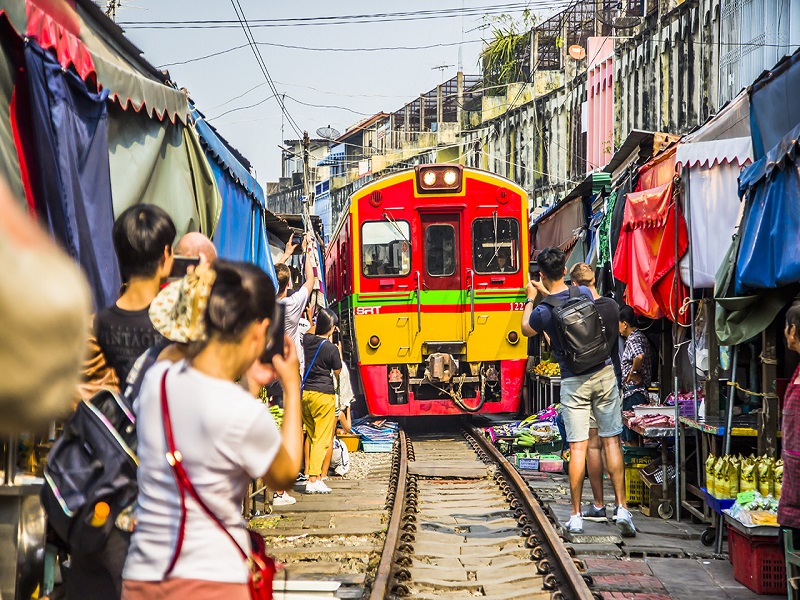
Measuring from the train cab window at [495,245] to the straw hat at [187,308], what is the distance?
11.5 meters

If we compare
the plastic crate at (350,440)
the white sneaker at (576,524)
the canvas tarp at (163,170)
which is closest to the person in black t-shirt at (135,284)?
the canvas tarp at (163,170)

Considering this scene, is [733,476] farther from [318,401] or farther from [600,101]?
[600,101]

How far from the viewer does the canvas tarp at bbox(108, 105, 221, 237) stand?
5.25 metres

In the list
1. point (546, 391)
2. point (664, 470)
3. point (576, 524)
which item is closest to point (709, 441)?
point (664, 470)

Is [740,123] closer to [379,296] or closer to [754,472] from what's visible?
[754,472]

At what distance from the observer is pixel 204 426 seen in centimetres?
250

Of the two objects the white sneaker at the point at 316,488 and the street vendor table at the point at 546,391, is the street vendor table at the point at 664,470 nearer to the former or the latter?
the white sneaker at the point at 316,488

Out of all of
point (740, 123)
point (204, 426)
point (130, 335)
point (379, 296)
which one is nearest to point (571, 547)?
point (740, 123)

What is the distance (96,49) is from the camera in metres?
5.05

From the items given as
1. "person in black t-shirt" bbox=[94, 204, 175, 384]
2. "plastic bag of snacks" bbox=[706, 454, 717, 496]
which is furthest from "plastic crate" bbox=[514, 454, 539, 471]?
"person in black t-shirt" bbox=[94, 204, 175, 384]

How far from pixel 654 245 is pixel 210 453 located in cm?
705

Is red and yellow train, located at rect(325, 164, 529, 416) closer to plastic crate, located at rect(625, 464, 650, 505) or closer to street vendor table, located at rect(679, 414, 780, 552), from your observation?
plastic crate, located at rect(625, 464, 650, 505)

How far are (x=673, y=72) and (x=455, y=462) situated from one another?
12594mm

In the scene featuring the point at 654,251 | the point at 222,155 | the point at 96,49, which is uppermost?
the point at 96,49
